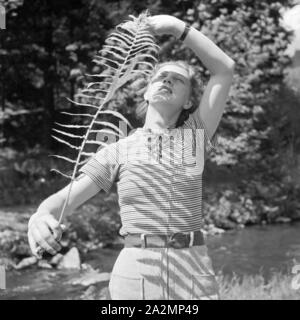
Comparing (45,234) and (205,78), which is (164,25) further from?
(205,78)

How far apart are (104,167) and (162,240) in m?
0.33

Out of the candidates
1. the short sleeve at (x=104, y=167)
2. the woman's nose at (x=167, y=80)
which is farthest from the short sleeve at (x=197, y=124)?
the short sleeve at (x=104, y=167)

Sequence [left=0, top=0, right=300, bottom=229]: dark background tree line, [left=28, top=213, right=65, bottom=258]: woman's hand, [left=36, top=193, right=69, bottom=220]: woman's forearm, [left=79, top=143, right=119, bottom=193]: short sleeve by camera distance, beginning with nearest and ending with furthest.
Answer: [left=28, top=213, right=65, bottom=258]: woman's hand, [left=36, top=193, right=69, bottom=220]: woman's forearm, [left=79, top=143, right=119, bottom=193]: short sleeve, [left=0, top=0, right=300, bottom=229]: dark background tree line

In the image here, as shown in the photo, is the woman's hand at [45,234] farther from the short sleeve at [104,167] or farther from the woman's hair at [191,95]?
the woman's hair at [191,95]

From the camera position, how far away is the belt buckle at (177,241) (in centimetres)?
184

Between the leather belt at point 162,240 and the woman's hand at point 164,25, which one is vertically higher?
the woman's hand at point 164,25

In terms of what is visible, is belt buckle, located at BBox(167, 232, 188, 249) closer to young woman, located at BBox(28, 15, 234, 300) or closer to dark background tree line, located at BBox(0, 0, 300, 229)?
young woman, located at BBox(28, 15, 234, 300)

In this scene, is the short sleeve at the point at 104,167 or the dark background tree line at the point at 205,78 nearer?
the short sleeve at the point at 104,167

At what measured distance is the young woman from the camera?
1830mm

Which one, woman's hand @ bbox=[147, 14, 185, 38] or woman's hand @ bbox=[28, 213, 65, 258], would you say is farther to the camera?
woman's hand @ bbox=[147, 14, 185, 38]

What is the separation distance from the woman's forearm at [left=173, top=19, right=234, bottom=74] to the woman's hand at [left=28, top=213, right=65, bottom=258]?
0.78m

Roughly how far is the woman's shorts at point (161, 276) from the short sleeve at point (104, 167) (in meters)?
0.25

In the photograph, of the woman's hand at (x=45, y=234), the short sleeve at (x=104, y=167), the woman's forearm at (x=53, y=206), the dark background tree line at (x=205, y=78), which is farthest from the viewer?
the dark background tree line at (x=205, y=78)

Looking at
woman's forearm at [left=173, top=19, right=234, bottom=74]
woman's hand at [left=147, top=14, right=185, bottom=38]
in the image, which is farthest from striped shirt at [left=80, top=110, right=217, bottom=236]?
woman's hand at [left=147, top=14, right=185, bottom=38]
